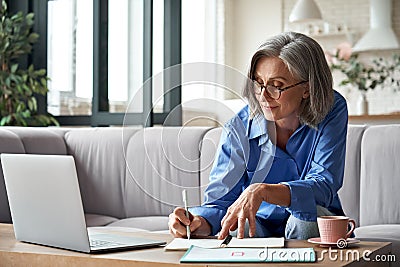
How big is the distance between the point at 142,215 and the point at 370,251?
6.98 ft

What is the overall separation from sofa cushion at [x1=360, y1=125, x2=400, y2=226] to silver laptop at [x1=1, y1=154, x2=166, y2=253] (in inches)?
58.8

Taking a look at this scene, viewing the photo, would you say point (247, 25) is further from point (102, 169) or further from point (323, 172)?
point (323, 172)

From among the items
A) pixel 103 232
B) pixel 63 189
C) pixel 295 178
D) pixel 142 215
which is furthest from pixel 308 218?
pixel 142 215

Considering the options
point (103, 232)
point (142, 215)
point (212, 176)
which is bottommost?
point (142, 215)

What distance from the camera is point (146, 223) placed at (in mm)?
3270

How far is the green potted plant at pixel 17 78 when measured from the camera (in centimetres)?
473

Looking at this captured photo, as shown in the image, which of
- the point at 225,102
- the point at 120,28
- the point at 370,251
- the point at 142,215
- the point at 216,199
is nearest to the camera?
the point at 370,251

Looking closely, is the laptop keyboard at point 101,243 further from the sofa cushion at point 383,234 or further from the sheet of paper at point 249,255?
the sofa cushion at point 383,234

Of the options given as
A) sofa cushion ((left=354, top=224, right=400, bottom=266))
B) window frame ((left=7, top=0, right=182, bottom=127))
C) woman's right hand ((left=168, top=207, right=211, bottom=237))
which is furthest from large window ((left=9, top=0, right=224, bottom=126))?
woman's right hand ((left=168, top=207, right=211, bottom=237))

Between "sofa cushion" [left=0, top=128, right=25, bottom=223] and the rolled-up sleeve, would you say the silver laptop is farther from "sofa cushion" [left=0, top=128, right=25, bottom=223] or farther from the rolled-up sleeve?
"sofa cushion" [left=0, top=128, right=25, bottom=223]

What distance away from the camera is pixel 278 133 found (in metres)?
2.19

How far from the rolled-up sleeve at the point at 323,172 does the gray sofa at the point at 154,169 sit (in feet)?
1.59

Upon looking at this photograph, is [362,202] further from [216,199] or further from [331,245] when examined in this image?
[331,245]

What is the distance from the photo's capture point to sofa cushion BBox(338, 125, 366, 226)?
3.07 m
